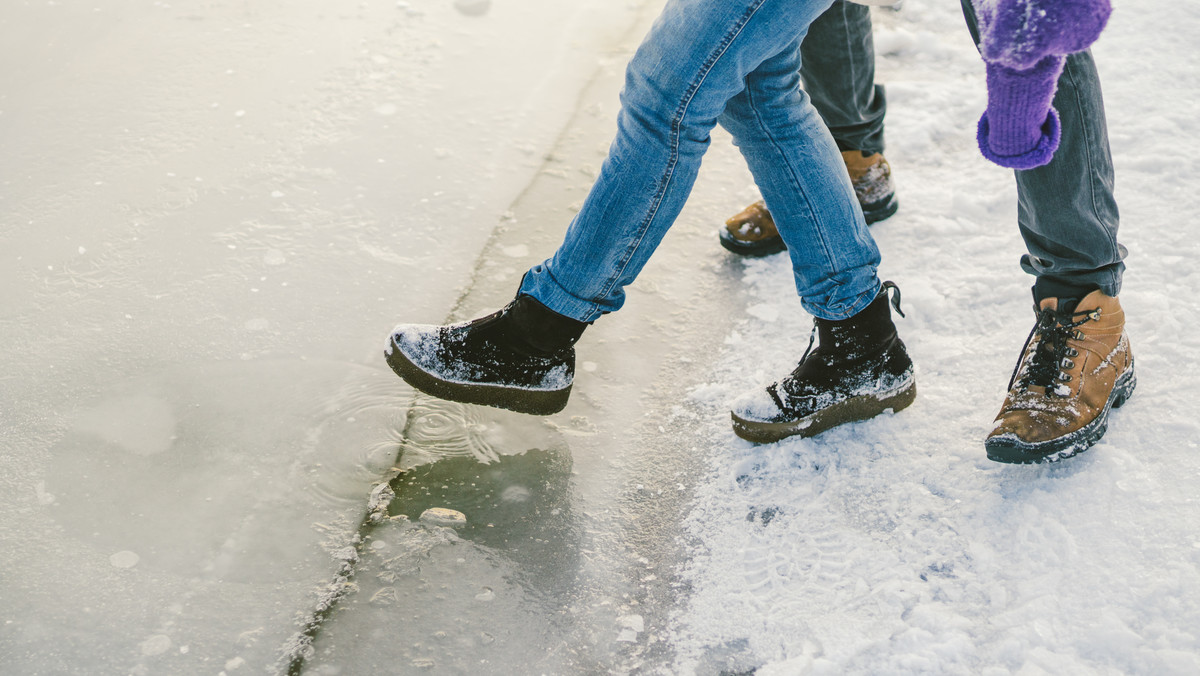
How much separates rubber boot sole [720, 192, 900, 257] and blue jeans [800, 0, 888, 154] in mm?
132

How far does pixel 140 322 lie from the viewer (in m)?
1.73

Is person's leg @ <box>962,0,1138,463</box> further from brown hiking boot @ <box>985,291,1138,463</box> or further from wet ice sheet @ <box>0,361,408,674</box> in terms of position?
wet ice sheet @ <box>0,361,408,674</box>

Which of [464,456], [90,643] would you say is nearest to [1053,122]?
[464,456]

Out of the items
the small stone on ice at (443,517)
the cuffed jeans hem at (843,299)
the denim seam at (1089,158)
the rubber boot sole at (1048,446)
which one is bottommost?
the small stone on ice at (443,517)

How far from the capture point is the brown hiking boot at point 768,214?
6.41 feet

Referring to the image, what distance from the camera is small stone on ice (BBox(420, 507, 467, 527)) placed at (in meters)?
1.39

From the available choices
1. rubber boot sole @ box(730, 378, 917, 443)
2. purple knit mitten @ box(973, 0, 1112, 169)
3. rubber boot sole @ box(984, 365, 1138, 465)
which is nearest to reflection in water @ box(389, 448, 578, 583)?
rubber boot sole @ box(730, 378, 917, 443)

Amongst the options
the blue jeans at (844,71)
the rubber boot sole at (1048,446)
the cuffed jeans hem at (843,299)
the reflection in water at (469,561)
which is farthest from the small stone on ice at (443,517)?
the blue jeans at (844,71)

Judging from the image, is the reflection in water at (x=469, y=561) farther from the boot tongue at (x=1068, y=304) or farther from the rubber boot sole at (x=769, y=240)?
the boot tongue at (x=1068, y=304)

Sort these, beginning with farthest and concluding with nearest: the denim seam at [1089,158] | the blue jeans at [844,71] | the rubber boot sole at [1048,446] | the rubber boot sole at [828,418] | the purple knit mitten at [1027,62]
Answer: the blue jeans at [844,71]
the rubber boot sole at [828,418]
the rubber boot sole at [1048,446]
the denim seam at [1089,158]
the purple knit mitten at [1027,62]

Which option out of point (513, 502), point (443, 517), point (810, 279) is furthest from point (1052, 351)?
point (443, 517)

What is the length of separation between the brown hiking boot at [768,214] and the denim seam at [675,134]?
694mm

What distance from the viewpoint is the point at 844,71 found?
71.7 inches

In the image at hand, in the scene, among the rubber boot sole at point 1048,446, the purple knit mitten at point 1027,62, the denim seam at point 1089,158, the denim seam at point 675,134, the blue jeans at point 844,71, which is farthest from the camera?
the blue jeans at point 844,71
